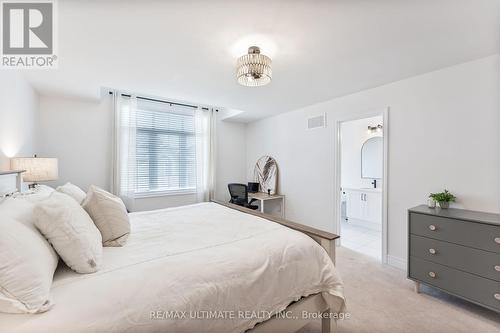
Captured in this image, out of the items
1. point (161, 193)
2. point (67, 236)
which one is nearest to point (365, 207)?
point (161, 193)

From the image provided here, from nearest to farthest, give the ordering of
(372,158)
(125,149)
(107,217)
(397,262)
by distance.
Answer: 1. (107,217)
2. (397,262)
3. (125,149)
4. (372,158)

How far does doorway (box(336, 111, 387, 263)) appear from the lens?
391cm

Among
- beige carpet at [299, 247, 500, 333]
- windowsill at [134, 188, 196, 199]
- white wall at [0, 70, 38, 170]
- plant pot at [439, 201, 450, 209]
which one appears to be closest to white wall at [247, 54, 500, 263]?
plant pot at [439, 201, 450, 209]

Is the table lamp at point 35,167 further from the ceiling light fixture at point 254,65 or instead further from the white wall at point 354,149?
the white wall at point 354,149

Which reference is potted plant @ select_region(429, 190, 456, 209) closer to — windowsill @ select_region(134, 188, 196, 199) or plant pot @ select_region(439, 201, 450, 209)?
plant pot @ select_region(439, 201, 450, 209)

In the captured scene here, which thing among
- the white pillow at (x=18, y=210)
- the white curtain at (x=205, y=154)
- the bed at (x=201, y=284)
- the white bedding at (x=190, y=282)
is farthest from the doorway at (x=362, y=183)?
the white pillow at (x=18, y=210)

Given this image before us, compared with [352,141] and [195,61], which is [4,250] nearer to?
[195,61]

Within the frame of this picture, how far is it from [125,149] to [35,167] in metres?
1.42

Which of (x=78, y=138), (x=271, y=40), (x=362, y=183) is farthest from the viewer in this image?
(x=362, y=183)

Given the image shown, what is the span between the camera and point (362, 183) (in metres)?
4.82

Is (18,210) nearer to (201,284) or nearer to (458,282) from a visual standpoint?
(201,284)

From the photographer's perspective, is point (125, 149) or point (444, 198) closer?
point (444, 198)

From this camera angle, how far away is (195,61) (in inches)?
84.4

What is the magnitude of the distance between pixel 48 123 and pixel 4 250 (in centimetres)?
330
